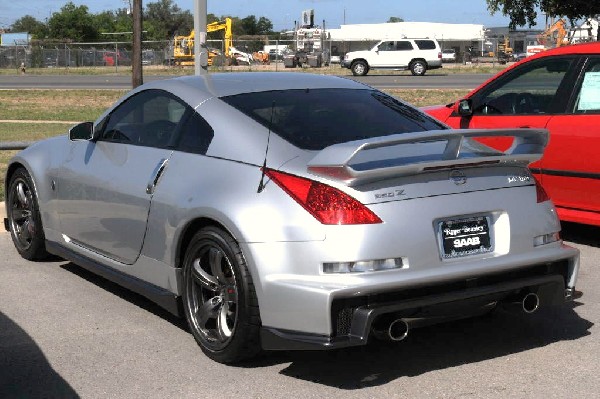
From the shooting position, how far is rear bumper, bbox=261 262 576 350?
4168 mm

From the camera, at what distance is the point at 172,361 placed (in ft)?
15.9

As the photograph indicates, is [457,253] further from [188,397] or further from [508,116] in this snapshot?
[508,116]

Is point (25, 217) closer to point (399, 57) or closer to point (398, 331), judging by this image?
point (398, 331)

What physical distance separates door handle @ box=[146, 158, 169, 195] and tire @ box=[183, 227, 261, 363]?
21.4 inches

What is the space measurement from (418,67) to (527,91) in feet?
126

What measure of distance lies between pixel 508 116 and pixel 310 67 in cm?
4738

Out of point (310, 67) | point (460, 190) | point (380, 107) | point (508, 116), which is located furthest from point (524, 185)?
point (310, 67)

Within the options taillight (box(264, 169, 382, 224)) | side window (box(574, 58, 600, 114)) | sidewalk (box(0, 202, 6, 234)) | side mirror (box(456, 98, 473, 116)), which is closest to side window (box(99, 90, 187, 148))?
taillight (box(264, 169, 382, 224))

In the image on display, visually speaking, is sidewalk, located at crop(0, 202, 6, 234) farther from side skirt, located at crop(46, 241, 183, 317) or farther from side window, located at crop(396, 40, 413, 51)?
side window, located at crop(396, 40, 413, 51)

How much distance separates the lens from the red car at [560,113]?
7.21 m

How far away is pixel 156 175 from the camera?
5.25 metres

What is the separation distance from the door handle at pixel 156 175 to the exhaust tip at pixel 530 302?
215 centimetres

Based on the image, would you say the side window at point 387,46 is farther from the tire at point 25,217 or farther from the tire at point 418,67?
the tire at point 25,217

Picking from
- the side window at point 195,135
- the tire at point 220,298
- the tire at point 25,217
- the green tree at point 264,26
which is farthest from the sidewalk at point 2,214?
the green tree at point 264,26
